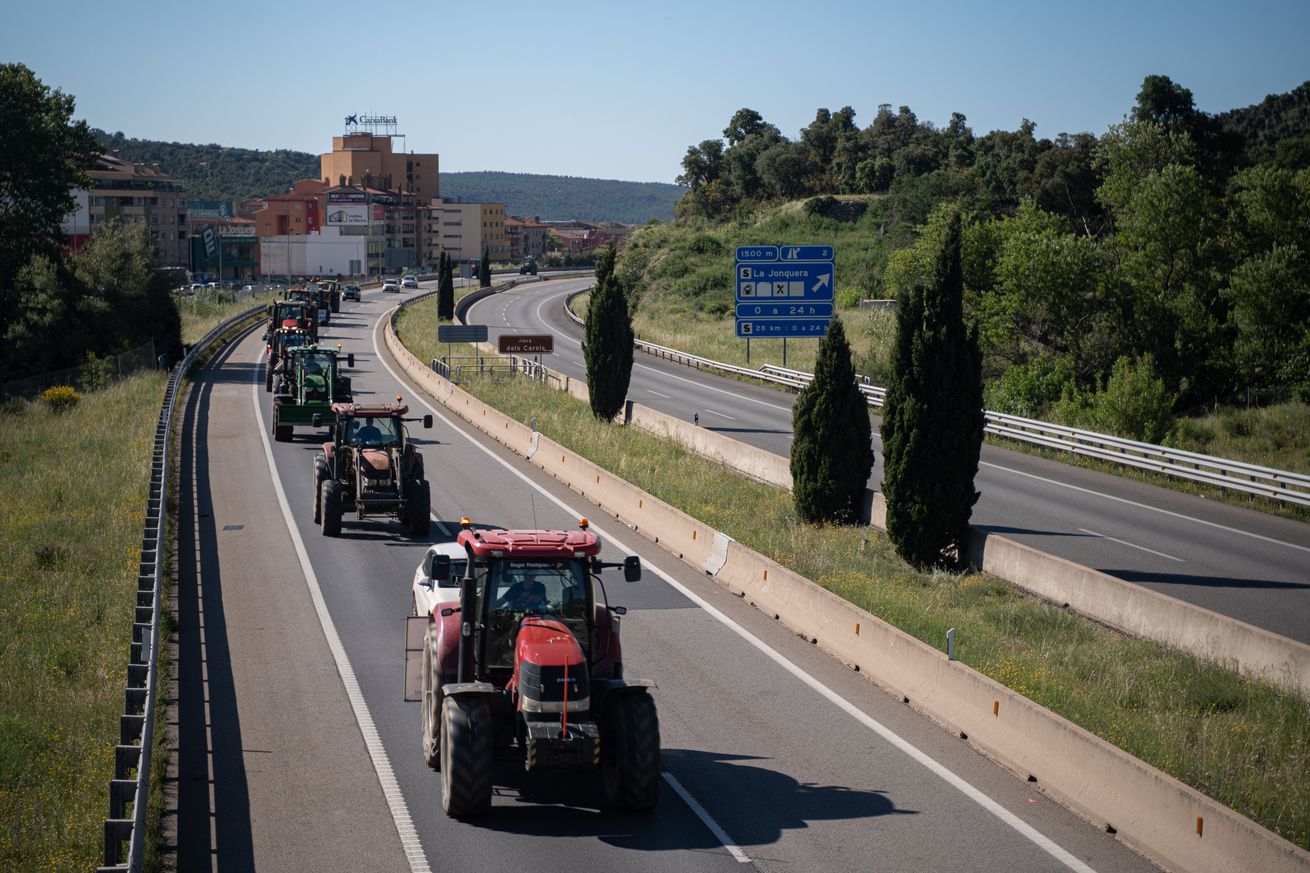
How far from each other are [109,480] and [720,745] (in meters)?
20.1

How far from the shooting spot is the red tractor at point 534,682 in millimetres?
A: 10438

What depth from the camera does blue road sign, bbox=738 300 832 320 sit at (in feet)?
126

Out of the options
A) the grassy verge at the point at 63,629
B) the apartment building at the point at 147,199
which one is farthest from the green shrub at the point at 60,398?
the apartment building at the point at 147,199

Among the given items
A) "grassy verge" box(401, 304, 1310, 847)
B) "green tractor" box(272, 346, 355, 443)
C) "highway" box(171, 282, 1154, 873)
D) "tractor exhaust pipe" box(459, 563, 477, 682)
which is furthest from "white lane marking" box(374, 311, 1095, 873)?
"green tractor" box(272, 346, 355, 443)

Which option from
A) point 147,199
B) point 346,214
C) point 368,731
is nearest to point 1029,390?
point 368,731

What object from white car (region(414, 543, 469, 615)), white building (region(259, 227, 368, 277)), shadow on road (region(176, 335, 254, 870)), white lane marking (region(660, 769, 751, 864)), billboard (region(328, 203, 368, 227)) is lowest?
shadow on road (region(176, 335, 254, 870))

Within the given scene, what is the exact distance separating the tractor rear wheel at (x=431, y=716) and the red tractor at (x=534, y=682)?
0.02m

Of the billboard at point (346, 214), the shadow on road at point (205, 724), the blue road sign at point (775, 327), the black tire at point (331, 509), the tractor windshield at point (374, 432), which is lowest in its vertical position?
the shadow on road at point (205, 724)

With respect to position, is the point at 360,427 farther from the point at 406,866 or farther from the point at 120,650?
the point at 406,866

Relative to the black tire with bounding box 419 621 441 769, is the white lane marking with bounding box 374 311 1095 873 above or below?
below

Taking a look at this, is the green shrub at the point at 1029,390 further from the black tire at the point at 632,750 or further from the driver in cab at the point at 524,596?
the black tire at the point at 632,750

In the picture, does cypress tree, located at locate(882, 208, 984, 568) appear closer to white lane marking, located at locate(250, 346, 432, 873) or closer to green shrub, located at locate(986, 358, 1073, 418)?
white lane marking, located at locate(250, 346, 432, 873)

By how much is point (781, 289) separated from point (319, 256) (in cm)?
13410

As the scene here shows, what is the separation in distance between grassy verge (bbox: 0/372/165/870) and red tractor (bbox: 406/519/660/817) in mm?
2955
